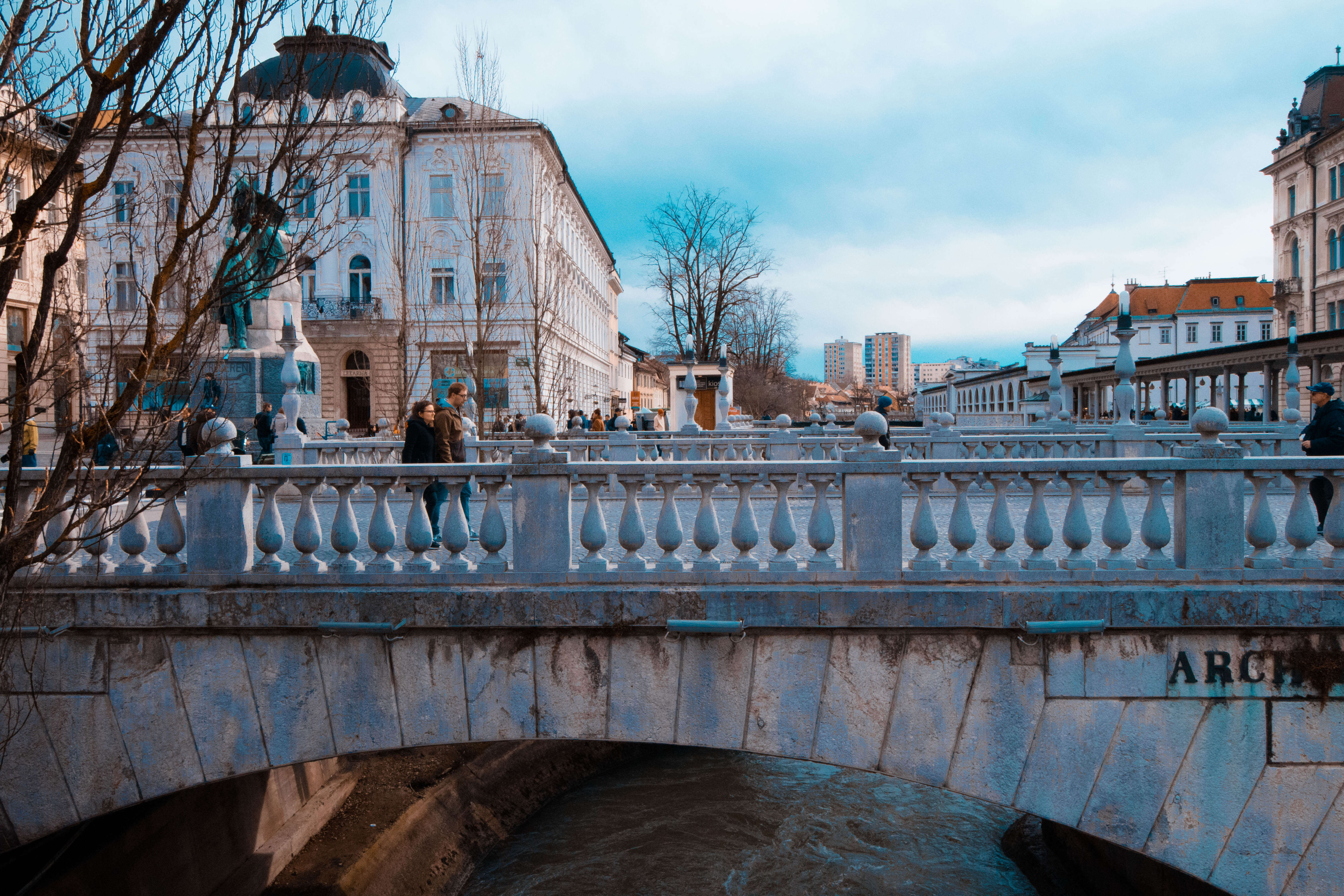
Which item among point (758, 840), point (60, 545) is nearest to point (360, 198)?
point (758, 840)

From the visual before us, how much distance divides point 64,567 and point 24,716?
964mm

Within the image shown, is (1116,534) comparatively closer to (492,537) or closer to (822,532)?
(822,532)

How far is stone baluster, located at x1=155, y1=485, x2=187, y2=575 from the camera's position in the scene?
5.52 metres

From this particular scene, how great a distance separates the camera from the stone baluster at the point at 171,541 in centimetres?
552

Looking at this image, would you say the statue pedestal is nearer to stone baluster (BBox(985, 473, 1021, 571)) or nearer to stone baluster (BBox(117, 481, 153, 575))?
stone baluster (BBox(117, 481, 153, 575))

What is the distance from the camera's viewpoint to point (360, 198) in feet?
131

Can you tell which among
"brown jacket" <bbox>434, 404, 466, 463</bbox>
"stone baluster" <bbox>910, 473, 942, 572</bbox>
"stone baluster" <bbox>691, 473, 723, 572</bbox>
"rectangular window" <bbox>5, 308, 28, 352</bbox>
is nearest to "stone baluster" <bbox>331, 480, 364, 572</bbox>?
"stone baluster" <bbox>691, 473, 723, 572</bbox>

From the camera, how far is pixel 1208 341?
277ft

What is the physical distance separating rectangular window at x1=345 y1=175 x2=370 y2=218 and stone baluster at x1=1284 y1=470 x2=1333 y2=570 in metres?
39.5

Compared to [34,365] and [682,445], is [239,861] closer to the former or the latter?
[34,365]

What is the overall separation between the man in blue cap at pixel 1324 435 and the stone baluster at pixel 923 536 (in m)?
4.29

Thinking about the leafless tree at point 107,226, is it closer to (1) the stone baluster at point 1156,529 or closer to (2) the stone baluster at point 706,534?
(2) the stone baluster at point 706,534

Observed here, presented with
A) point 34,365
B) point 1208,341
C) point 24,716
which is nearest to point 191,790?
point 24,716

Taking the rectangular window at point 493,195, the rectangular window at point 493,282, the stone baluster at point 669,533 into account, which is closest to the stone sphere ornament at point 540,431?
the stone baluster at point 669,533
